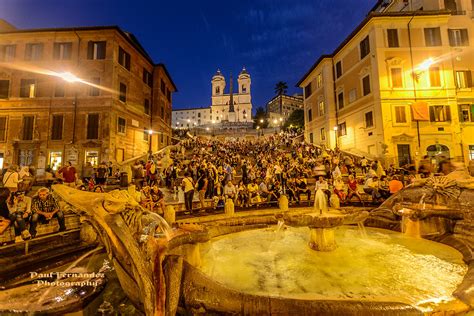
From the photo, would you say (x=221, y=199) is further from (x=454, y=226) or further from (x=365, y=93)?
(x=365, y=93)

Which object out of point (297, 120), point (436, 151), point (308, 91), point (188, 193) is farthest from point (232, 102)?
point (188, 193)

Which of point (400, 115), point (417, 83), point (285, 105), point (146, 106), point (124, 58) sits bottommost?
point (400, 115)

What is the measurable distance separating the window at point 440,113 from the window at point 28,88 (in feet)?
124

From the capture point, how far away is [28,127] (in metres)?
22.3

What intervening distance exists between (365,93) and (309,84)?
40.1 feet

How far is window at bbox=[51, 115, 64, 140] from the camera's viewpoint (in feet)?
73.2

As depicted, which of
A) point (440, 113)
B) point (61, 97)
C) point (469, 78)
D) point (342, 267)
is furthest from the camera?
point (61, 97)

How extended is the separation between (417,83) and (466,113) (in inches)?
207

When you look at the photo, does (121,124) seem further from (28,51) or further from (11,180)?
(11,180)

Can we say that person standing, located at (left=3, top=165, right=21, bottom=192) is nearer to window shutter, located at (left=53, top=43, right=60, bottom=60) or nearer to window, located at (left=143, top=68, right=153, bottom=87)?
window shutter, located at (left=53, top=43, right=60, bottom=60)

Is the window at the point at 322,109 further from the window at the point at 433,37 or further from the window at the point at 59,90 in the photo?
the window at the point at 59,90

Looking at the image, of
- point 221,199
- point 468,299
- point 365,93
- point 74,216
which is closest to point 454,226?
point 468,299

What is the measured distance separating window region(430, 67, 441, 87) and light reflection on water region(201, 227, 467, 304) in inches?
838

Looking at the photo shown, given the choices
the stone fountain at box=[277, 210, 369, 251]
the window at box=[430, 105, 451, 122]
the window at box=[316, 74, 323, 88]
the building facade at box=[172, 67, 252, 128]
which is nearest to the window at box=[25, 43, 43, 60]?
the stone fountain at box=[277, 210, 369, 251]
